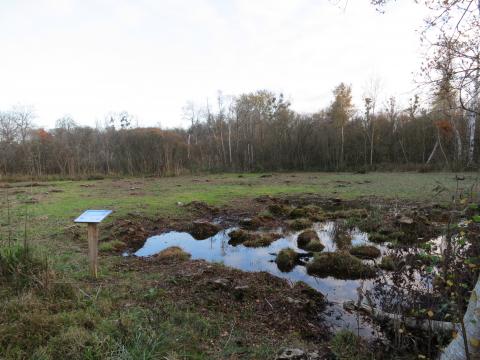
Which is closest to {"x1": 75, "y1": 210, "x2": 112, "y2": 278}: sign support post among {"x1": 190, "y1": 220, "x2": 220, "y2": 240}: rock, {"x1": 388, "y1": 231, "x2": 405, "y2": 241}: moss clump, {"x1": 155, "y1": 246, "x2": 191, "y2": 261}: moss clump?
{"x1": 155, "y1": 246, "x2": 191, "y2": 261}: moss clump

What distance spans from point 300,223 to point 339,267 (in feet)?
11.2

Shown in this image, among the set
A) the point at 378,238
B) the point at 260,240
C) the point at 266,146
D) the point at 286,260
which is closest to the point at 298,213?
the point at 260,240

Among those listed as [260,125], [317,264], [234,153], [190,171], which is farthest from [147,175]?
[317,264]

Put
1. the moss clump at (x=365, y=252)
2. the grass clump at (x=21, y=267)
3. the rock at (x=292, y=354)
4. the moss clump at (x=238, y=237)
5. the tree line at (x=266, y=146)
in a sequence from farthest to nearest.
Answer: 1. the tree line at (x=266, y=146)
2. the moss clump at (x=238, y=237)
3. the moss clump at (x=365, y=252)
4. the grass clump at (x=21, y=267)
5. the rock at (x=292, y=354)

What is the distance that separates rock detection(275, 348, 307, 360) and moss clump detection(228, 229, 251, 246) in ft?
15.3

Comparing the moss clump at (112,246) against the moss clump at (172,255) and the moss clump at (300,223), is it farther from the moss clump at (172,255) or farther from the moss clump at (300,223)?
the moss clump at (300,223)

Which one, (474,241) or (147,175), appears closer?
(474,241)

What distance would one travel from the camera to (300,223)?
9023 mm

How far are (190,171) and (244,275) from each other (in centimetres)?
2265

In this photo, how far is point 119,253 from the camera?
6496 mm

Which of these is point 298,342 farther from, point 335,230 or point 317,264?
point 335,230

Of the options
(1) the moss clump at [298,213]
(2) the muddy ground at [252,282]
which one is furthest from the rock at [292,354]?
(1) the moss clump at [298,213]

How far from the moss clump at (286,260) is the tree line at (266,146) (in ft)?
66.6

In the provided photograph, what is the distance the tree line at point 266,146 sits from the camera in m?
24.7
